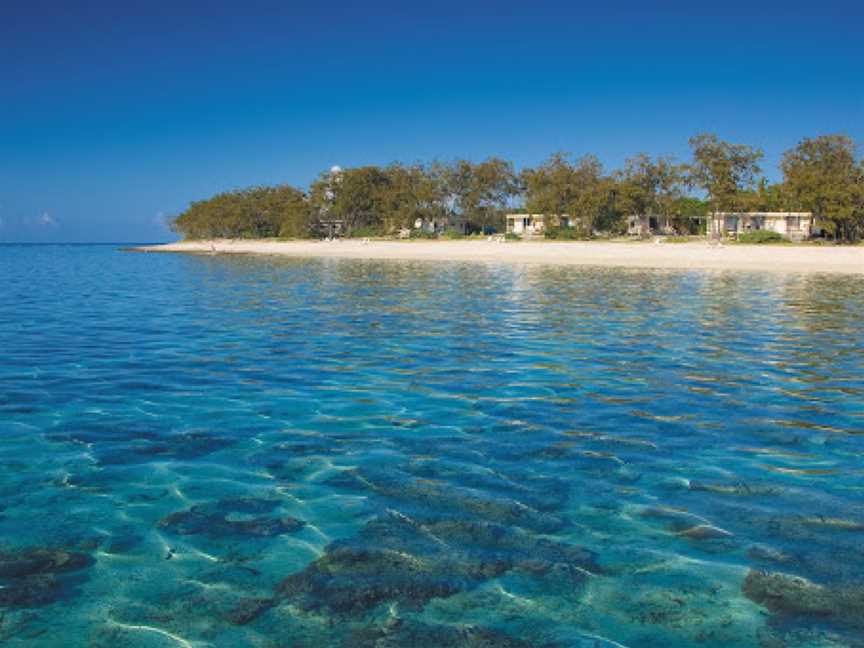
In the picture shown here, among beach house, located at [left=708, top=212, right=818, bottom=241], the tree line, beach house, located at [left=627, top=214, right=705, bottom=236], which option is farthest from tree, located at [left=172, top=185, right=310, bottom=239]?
beach house, located at [left=708, top=212, right=818, bottom=241]

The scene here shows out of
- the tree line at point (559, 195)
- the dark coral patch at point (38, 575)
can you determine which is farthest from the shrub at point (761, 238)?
the dark coral patch at point (38, 575)

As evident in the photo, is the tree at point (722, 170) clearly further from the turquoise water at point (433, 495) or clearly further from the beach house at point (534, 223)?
the turquoise water at point (433, 495)

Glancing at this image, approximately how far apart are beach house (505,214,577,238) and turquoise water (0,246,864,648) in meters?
82.1

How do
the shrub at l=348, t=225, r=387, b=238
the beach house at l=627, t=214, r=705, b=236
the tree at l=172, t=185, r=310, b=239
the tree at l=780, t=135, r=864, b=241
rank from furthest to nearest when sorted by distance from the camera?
the tree at l=172, t=185, r=310, b=239 < the shrub at l=348, t=225, r=387, b=238 < the beach house at l=627, t=214, r=705, b=236 < the tree at l=780, t=135, r=864, b=241

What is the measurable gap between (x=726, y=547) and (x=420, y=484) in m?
2.84

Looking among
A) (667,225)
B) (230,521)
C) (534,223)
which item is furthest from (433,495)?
(534,223)

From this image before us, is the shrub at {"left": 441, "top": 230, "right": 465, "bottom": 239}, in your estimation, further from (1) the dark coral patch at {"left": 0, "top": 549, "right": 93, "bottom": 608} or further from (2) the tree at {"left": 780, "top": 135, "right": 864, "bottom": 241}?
(1) the dark coral patch at {"left": 0, "top": 549, "right": 93, "bottom": 608}

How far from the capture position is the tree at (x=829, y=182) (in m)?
70.4

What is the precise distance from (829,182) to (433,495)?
78.2 m

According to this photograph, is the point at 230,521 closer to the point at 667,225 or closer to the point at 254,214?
the point at 667,225

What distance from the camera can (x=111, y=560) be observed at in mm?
5484

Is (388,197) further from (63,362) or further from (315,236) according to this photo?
(63,362)

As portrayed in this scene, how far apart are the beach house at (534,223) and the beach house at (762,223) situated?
17977 mm

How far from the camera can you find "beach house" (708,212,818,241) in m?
86.3
